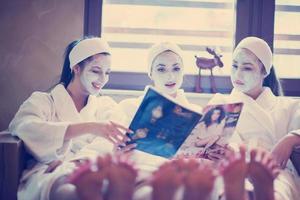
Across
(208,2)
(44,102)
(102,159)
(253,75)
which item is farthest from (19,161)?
(208,2)

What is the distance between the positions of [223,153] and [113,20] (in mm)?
1059

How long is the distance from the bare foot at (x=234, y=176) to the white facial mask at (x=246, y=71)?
2.39 feet

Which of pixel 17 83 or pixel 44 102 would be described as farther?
pixel 17 83

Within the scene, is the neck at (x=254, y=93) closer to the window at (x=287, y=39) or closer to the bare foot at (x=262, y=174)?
the window at (x=287, y=39)

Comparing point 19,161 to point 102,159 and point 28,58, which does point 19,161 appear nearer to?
point 102,159

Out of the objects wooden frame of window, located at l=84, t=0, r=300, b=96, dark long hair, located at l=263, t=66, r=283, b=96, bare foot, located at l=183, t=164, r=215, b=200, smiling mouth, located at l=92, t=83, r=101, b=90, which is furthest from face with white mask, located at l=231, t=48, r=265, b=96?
bare foot, located at l=183, t=164, r=215, b=200

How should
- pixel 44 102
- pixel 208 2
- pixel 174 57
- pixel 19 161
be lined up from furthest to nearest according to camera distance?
pixel 208 2, pixel 174 57, pixel 44 102, pixel 19 161

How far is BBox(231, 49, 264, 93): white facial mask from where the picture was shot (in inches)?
64.2

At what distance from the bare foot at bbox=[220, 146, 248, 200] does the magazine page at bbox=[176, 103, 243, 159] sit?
1.14 ft

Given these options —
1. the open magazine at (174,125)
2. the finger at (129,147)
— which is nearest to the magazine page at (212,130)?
the open magazine at (174,125)

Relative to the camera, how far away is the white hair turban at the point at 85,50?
1.57 metres

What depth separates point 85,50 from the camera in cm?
157

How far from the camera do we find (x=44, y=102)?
1497mm

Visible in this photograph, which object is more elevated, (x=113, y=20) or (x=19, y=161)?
(x=113, y=20)
